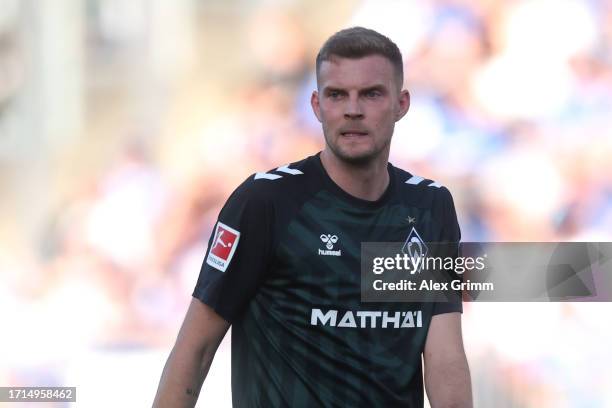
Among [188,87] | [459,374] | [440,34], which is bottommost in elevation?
[459,374]

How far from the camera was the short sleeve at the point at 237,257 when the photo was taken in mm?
1805

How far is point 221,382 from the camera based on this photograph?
2887 millimetres

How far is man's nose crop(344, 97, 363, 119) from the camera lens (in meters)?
1.86

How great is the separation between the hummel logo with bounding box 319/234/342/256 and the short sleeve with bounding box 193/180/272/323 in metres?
0.13

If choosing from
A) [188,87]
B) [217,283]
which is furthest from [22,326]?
[217,283]

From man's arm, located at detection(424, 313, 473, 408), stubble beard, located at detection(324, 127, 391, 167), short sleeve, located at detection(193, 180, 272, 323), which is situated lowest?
man's arm, located at detection(424, 313, 473, 408)

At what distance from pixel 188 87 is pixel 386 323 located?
1362mm

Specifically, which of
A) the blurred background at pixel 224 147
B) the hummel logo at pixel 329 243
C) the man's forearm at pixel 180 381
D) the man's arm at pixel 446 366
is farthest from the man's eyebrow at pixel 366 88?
the blurred background at pixel 224 147

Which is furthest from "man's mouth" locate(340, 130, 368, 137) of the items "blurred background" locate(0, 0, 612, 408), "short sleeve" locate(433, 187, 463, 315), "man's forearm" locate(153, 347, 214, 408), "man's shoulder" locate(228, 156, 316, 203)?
"blurred background" locate(0, 0, 612, 408)

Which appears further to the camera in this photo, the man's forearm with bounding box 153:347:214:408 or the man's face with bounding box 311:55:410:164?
the man's face with bounding box 311:55:410:164

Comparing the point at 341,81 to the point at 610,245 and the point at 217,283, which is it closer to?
the point at 217,283

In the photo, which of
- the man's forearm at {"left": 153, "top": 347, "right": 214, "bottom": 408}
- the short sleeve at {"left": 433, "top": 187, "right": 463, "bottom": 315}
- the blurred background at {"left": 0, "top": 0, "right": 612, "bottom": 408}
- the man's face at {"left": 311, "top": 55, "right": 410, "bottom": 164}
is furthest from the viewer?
the blurred background at {"left": 0, "top": 0, "right": 612, "bottom": 408}

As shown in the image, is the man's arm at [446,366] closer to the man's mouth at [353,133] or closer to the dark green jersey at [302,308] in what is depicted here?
the dark green jersey at [302,308]

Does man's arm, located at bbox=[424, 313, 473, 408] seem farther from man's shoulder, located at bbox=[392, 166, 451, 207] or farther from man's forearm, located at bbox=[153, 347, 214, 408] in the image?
man's forearm, located at bbox=[153, 347, 214, 408]
